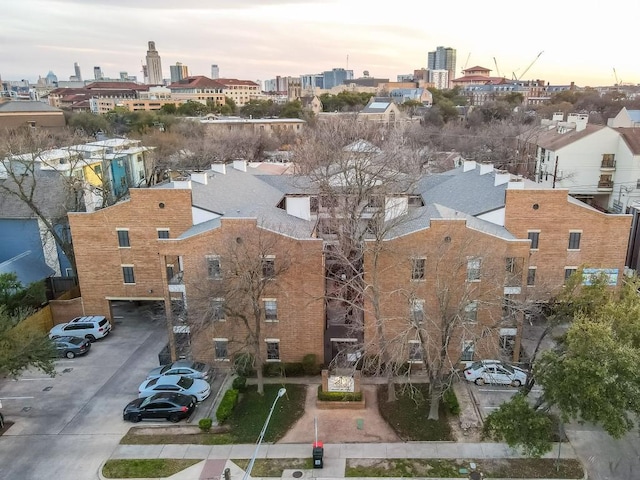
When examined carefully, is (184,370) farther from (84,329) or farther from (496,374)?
(496,374)

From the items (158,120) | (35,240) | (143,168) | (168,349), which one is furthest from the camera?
(158,120)

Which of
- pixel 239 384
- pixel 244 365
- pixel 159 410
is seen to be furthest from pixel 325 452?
pixel 159 410

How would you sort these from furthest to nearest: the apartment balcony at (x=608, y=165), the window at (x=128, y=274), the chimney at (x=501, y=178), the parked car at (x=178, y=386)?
the apartment balcony at (x=608, y=165) → the chimney at (x=501, y=178) → the window at (x=128, y=274) → the parked car at (x=178, y=386)

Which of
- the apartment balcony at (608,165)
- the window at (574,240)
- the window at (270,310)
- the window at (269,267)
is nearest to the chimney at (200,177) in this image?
the window at (269,267)

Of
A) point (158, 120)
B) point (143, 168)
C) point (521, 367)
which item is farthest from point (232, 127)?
point (521, 367)

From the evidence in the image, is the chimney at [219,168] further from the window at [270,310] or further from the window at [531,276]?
the window at [531,276]

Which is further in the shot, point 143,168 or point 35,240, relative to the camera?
point 143,168

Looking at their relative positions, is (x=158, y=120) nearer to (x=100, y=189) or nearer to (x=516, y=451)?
(x=100, y=189)
